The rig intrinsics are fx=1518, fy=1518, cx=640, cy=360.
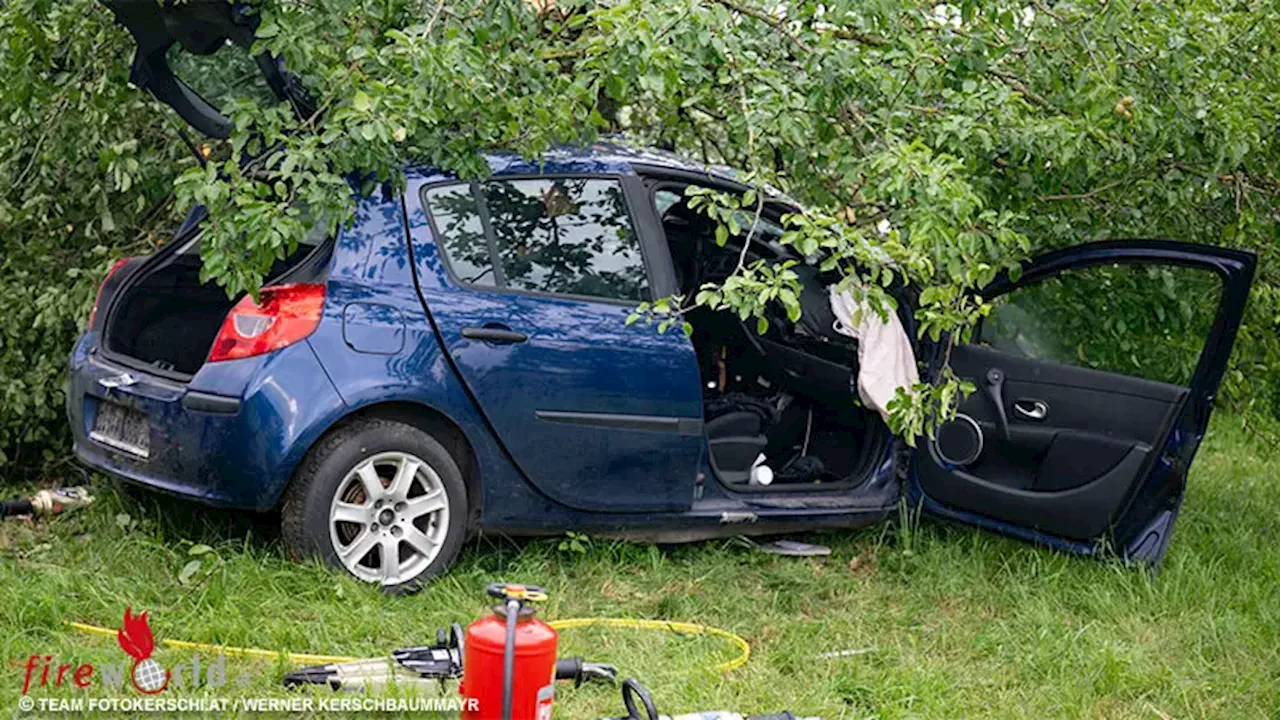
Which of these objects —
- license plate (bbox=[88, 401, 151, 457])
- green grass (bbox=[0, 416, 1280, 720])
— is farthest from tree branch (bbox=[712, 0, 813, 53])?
license plate (bbox=[88, 401, 151, 457])

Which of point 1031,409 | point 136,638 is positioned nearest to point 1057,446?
point 1031,409

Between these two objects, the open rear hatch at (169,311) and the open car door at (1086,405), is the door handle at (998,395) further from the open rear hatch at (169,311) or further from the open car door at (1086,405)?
the open rear hatch at (169,311)

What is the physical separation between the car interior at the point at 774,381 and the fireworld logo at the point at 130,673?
236 cm

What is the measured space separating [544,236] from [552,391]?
1.82 ft

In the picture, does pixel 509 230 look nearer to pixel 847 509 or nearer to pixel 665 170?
pixel 665 170

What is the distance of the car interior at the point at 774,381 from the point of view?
234 inches

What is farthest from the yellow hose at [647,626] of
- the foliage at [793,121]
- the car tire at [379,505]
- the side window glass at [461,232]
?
the side window glass at [461,232]

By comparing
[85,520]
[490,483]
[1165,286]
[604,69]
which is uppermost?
[604,69]

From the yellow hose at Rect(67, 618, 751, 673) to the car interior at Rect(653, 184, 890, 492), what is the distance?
118cm

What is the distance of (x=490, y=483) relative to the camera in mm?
5062

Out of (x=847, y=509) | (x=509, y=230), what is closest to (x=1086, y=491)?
(x=847, y=509)

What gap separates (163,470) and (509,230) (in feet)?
4.53

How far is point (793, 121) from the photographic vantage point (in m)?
4.80

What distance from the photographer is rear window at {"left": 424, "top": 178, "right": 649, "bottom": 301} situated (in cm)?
509
